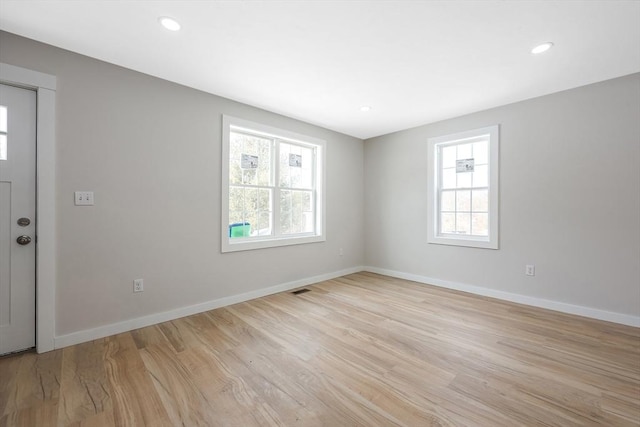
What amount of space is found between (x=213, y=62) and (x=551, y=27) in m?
2.77

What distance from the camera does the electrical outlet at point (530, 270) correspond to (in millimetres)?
3264

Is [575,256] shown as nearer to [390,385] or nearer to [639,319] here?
[639,319]

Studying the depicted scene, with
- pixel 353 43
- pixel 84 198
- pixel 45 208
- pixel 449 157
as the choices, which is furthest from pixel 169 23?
pixel 449 157

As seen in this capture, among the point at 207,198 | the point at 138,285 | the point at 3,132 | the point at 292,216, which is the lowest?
the point at 138,285

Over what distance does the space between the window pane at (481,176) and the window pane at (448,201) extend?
332 millimetres

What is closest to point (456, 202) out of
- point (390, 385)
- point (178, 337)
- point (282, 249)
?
point (282, 249)

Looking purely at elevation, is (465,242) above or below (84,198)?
below

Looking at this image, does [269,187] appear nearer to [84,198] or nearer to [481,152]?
[84,198]

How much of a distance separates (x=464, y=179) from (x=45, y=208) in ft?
15.5

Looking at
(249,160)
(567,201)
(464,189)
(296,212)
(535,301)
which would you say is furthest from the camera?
(296,212)

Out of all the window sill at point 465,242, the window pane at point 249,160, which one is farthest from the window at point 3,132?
the window sill at point 465,242

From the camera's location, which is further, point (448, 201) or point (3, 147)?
point (448, 201)

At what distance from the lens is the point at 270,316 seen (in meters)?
2.92

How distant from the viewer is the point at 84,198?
2.35 metres
